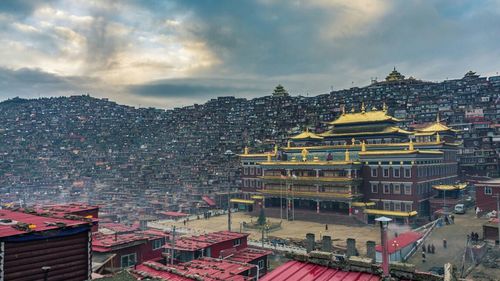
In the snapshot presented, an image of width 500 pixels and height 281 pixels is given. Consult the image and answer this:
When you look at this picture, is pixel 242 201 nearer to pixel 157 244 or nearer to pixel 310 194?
pixel 310 194

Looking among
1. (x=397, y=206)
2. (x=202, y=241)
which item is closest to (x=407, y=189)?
(x=397, y=206)

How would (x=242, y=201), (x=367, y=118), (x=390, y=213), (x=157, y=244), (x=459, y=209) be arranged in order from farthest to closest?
(x=242, y=201) → (x=367, y=118) → (x=390, y=213) → (x=459, y=209) → (x=157, y=244)

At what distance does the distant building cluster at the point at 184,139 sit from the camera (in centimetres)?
8331

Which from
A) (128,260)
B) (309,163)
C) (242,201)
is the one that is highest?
→ (309,163)

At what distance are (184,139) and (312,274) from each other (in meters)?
130

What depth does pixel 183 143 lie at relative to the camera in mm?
134875

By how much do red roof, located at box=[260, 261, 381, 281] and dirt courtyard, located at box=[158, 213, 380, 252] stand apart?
28.3m

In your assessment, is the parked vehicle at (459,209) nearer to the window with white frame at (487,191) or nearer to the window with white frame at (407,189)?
the window with white frame at (487,191)

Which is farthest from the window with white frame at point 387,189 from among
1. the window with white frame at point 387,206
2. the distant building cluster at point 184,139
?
the distant building cluster at point 184,139

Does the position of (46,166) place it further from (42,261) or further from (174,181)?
(42,261)

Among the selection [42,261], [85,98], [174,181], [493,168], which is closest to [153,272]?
[42,261]

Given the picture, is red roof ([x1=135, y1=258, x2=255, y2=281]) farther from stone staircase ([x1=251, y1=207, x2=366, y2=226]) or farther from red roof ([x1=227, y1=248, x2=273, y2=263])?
stone staircase ([x1=251, y1=207, x2=366, y2=226])

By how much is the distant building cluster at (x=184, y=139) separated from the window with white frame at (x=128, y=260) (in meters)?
44.4

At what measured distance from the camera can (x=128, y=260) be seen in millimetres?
24641
